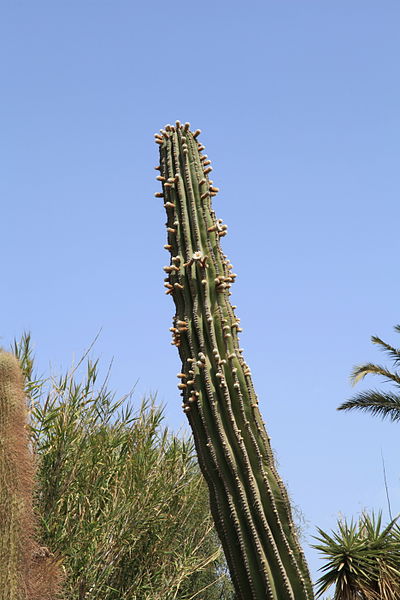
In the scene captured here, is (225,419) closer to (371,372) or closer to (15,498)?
(15,498)

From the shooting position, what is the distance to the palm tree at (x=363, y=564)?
374 inches

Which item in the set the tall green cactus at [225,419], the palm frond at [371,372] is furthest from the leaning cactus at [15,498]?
the palm frond at [371,372]

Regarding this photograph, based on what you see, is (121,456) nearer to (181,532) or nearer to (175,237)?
(181,532)

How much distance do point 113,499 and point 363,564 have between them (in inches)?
168

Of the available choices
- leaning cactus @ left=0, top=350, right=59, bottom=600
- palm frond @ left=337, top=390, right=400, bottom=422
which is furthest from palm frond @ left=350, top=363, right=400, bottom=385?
leaning cactus @ left=0, top=350, right=59, bottom=600

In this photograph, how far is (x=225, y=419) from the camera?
18.1ft

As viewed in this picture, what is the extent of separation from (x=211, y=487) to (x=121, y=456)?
7.77m

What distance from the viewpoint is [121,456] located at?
42.7 ft

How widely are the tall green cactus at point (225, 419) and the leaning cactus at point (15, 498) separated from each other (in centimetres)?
210

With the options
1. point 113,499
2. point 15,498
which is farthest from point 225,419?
point 113,499

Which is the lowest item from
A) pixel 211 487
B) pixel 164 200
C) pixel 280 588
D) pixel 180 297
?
pixel 280 588

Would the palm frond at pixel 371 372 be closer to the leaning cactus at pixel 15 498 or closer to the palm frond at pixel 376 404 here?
the palm frond at pixel 376 404

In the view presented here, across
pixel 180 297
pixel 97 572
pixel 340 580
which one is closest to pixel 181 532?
pixel 97 572

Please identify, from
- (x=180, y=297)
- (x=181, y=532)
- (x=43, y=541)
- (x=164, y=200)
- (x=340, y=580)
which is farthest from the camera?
(x=181, y=532)
